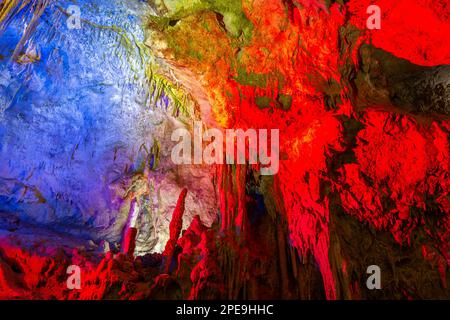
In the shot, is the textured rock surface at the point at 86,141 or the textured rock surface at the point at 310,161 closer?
the textured rock surface at the point at 310,161

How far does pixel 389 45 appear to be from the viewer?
128 inches

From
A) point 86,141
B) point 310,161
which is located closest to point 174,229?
point 310,161

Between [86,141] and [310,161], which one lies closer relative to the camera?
[310,161]

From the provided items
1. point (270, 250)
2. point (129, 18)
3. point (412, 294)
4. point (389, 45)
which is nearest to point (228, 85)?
point (129, 18)

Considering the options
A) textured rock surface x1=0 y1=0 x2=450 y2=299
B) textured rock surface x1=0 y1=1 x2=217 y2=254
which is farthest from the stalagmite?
textured rock surface x1=0 y1=1 x2=217 y2=254

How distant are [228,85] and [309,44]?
3.37 feet

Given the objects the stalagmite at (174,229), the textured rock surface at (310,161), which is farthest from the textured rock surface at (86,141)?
the textured rock surface at (310,161)

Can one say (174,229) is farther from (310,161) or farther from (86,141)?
(86,141)

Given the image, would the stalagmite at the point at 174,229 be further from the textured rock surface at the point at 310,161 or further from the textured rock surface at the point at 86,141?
the textured rock surface at the point at 86,141

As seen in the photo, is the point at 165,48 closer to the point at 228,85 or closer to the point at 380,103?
the point at 228,85

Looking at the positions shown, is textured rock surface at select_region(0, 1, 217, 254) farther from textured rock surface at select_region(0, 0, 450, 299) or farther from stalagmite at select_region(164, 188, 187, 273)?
textured rock surface at select_region(0, 0, 450, 299)

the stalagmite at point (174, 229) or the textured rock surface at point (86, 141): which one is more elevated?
the textured rock surface at point (86, 141)

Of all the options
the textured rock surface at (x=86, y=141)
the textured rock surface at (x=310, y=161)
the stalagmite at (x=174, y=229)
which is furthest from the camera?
the textured rock surface at (x=86, y=141)

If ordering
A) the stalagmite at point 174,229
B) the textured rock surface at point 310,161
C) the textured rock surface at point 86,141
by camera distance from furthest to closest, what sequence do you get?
1. the textured rock surface at point 86,141
2. the stalagmite at point 174,229
3. the textured rock surface at point 310,161
